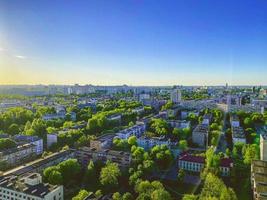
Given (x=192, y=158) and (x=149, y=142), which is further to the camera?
(x=149, y=142)

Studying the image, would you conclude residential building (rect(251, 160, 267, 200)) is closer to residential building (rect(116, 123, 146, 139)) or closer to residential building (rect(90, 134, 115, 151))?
residential building (rect(90, 134, 115, 151))

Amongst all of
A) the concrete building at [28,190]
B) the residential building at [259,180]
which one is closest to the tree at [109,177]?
the concrete building at [28,190]

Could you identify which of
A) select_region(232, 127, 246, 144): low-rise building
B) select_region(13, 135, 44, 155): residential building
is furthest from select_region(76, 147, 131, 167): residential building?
select_region(232, 127, 246, 144): low-rise building

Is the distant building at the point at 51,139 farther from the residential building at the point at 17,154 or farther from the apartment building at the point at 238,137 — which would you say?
the apartment building at the point at 238,137

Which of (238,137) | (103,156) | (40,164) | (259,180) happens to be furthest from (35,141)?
(238,137)

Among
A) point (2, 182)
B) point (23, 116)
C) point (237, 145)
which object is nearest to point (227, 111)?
point (237, 145)

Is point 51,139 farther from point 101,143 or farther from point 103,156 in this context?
point 103,156

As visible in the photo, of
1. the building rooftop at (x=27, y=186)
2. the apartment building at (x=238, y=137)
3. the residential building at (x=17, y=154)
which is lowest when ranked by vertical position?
the residential building at (x=17, y=154)
